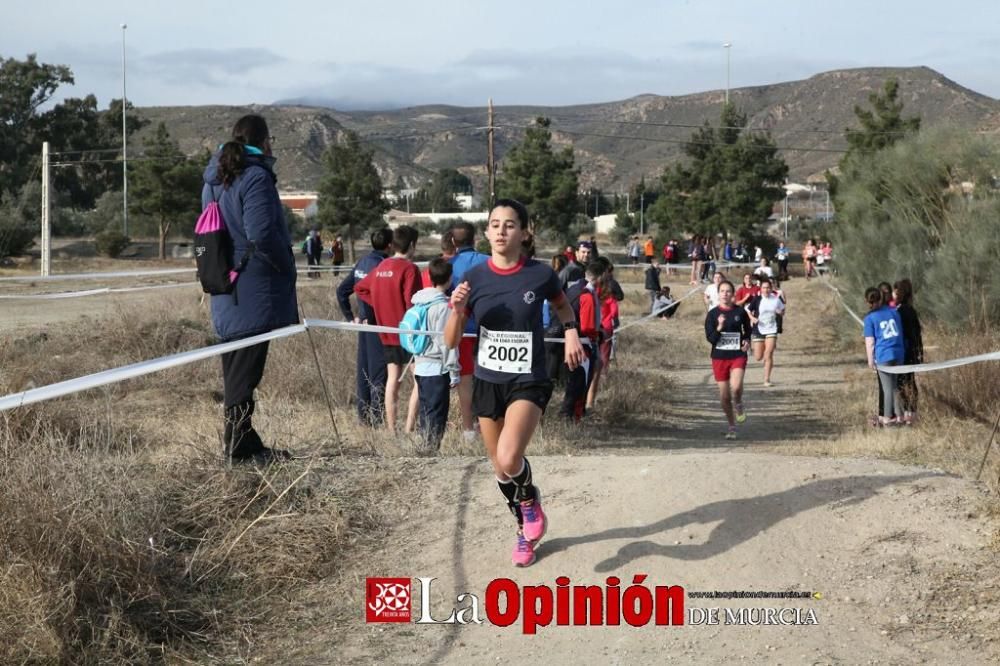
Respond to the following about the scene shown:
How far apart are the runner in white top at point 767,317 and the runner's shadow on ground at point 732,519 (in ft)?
35.8

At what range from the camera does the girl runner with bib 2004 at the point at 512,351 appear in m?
6.08

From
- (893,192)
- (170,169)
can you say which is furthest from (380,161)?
(893,192)

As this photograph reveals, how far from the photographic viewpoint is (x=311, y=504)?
660 cm

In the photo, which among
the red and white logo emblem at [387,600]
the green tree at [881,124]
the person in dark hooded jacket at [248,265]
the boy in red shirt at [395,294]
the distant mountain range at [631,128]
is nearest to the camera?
the red and white logo emblem at [387,600]

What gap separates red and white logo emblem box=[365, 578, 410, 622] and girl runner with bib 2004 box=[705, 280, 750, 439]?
7.21 metres

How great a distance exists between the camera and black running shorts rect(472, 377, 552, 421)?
20.0 ft

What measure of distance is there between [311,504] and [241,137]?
83.8 inches

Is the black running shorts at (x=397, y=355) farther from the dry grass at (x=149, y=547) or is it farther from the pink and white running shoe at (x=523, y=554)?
the pink and white running shoe at (x=523, y=554)

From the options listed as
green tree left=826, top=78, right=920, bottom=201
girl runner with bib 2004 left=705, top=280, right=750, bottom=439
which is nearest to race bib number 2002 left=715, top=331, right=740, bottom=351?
girl runner with bib 2004 left=705, top=280, right=750, bottom=439

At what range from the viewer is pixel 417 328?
9.48 metres

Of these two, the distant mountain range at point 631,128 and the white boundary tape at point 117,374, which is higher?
the distant mountain range at point 631,128

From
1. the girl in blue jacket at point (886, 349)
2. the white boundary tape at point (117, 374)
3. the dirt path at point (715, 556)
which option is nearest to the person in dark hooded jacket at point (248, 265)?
the white boundary tape at point (117, 374)

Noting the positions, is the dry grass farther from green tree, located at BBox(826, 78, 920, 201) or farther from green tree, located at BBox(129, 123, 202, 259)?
green tree, located at BBox(129, 123, 202, 259)

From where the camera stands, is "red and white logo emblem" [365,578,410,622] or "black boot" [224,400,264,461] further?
"black boot" [224,400,264,461]
